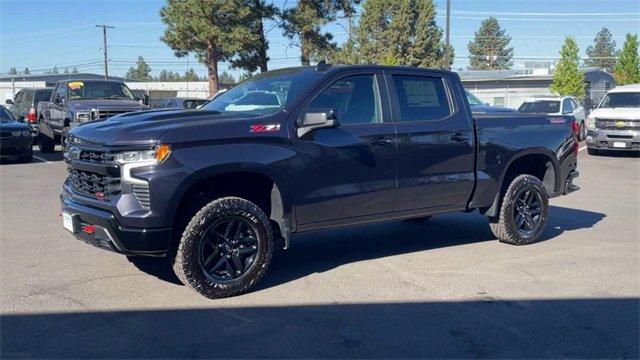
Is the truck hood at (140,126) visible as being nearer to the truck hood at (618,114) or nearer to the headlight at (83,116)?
the headlight at (83,116)

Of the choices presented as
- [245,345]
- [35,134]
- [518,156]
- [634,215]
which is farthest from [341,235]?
[35,134]

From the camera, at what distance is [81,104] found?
1535cm

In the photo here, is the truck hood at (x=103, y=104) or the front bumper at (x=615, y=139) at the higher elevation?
the truck hood at (x=103, y=104)

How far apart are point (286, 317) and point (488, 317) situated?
61.8 inches

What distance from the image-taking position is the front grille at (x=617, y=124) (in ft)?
60.7

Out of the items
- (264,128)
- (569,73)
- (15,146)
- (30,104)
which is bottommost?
(15,146)

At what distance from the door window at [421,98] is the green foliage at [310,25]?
27032 mm

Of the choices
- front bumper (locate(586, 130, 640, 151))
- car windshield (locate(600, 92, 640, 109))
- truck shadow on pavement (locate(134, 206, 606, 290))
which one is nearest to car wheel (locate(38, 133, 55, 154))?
truck shadow on pavement (locate(134, 206, 606, 290))

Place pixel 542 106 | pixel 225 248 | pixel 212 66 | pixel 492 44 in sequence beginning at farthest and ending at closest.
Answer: pixel 492 44 < pixel 212 66 < pixel 542 106 < pixel 225 248

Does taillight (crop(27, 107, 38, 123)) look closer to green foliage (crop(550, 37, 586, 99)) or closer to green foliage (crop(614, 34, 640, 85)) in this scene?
green foliage (crop(550, 37, 586, 99))

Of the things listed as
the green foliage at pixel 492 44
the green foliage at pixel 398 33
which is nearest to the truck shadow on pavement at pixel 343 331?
the green foliage at pixel 398 33

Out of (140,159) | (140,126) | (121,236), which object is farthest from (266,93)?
(121,236)

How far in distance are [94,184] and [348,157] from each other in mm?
2226

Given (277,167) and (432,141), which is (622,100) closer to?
(432,141)
